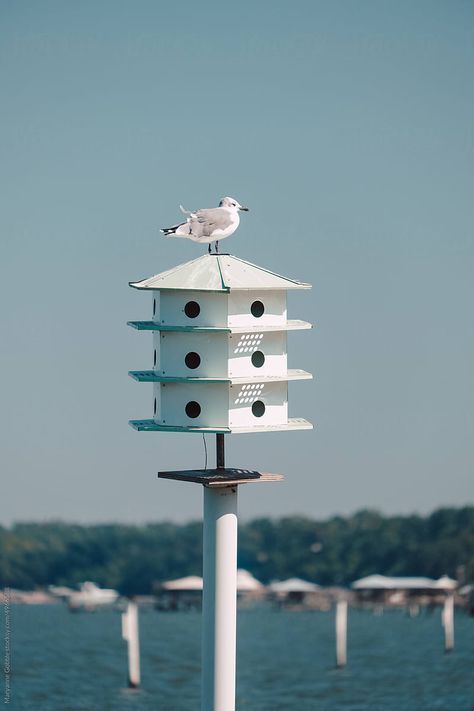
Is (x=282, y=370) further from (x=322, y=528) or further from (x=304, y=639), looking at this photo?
(x=322, y=528)

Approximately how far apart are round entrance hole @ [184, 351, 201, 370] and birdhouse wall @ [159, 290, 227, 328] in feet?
0.89

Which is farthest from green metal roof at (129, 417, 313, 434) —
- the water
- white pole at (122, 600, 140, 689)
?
white pole at (122, 600, 140, 689)

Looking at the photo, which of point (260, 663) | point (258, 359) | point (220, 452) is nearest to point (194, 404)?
point (220, 452)

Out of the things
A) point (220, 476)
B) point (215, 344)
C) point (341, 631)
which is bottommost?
point (220, 476)

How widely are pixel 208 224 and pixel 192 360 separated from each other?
1215 millimetres

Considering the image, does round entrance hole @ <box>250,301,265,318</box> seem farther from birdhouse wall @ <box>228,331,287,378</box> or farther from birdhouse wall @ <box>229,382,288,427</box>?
birdhouse wall @ <box>229,382,288,427</box>

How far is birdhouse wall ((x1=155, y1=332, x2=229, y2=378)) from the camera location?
62.1ft

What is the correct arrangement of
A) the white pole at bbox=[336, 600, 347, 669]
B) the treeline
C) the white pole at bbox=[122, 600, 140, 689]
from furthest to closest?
1. the treeline
2. the white pole at bbox=[336, 600, 347, 669]
3. the white pole at bbox=[122, 600, 140, 689]

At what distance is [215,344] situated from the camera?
18938 mm

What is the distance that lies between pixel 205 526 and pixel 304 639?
5824 centimetres

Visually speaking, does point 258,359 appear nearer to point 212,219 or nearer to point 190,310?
point 190,310

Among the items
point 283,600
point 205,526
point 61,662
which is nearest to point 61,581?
point 283,600

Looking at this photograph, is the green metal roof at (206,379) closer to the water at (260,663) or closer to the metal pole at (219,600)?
the metal pole at (219,600)

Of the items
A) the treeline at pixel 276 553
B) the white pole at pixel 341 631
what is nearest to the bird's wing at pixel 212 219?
the white pole at pixel 341 631
